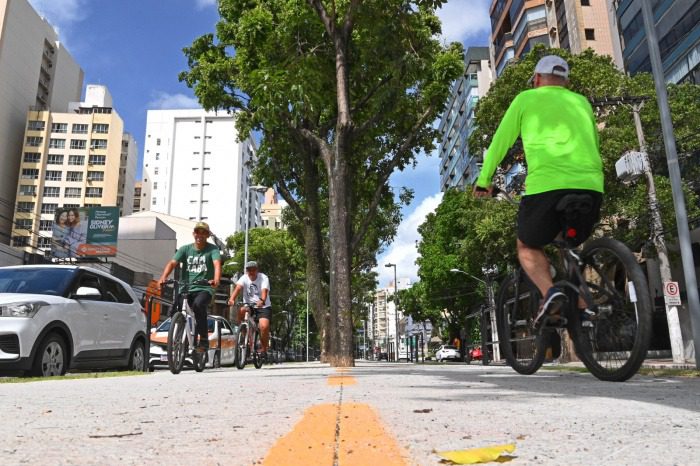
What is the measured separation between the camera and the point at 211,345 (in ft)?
49.8

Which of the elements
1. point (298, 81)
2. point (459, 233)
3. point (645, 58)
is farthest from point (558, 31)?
point (298, 81)

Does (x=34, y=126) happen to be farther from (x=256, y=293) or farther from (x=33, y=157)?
(x=256, y=293)

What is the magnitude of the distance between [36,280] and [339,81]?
629 cm

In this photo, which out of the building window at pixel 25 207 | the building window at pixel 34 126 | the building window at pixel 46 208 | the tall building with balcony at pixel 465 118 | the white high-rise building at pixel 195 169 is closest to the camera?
the tall building with balcony at pixel 465 118

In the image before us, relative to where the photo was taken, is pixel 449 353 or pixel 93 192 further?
pixel 93 192

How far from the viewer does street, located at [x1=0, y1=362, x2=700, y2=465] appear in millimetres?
1457

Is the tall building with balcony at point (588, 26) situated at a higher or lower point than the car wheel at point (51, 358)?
Result: higher

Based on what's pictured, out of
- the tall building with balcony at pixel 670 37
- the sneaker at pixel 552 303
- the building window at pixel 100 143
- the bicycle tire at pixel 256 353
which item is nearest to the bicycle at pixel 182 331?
the bicycle tire at pixel 256 353

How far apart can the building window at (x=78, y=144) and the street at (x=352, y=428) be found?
82274 millimetres

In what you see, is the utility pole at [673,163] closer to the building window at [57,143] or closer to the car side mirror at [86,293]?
the car side mirror at [86,293]

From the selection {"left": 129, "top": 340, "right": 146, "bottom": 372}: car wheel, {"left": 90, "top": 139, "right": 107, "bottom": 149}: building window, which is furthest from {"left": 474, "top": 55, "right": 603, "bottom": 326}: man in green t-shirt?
{"left": 90, "top": 139, "right": 107, "bottom": 149}: building window

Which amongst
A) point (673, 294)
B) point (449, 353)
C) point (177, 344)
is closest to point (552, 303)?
point (177, 344)

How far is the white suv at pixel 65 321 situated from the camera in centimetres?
672

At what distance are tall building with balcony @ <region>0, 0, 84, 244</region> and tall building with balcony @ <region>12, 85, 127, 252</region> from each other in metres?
1.30
